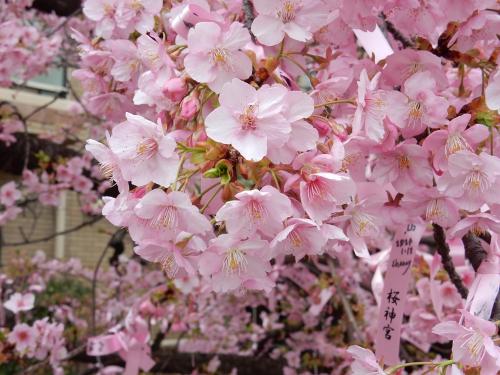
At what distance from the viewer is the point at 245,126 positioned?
84 cm

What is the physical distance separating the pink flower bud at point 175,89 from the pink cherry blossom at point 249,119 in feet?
0.39

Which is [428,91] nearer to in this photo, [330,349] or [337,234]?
[337,234]

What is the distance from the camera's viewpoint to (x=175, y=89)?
0.96 m

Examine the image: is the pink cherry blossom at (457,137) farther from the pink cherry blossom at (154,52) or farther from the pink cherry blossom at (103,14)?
the pink cherry blossom at (103,14)

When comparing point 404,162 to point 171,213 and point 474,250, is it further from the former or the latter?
point 171,213

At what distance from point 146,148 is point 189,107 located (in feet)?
0.34

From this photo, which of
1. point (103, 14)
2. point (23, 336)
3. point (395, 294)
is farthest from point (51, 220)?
point (395, 294)

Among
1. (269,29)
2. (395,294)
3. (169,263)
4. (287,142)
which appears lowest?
(395,294)

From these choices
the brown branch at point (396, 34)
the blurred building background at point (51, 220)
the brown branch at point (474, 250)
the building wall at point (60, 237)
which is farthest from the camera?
the building wall at point (60, 237)

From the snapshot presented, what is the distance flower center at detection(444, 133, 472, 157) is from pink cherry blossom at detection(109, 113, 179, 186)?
44cm

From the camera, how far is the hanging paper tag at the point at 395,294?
1.28 metres

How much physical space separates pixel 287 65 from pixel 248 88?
0.37 m

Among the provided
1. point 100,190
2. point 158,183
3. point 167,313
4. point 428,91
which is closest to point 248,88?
point 158,183

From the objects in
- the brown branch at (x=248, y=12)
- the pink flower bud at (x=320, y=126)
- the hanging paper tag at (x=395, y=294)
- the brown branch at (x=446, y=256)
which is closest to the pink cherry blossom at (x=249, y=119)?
the pink flower bud at (x=320, y=126)
